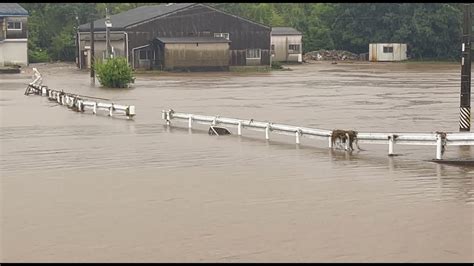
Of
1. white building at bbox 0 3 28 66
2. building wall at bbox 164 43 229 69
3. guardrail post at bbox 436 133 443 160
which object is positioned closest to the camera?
guardrail post at bbox 436 133 443 160

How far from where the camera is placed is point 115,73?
1737 inches

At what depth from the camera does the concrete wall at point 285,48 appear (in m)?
82.1

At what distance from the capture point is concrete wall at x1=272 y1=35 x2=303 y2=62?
269 feet

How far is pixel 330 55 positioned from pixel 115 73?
50523 mm

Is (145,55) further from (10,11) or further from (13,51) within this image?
(10,11)

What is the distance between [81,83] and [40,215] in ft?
126

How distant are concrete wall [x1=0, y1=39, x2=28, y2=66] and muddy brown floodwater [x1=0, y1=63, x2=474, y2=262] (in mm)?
48691

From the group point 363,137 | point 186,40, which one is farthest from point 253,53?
point 363,137

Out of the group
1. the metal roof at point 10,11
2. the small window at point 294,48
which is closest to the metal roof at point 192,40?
the metal roof at point 10,11

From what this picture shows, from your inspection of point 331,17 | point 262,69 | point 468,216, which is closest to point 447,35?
point 331,17

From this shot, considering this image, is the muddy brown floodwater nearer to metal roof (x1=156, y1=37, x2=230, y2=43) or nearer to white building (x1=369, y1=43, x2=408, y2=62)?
metal roof (x1=156, y1=37, x2=230, y2=43)

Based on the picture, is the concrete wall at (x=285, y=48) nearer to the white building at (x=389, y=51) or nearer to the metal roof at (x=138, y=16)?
the white building at (x=389, y=51)

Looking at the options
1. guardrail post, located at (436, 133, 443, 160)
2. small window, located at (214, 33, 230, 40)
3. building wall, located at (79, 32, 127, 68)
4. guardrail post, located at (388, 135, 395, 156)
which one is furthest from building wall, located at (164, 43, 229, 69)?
guardrail post, located at (436, 133, 443, 160)

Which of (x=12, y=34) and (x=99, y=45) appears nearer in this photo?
(x=99, y=45)
